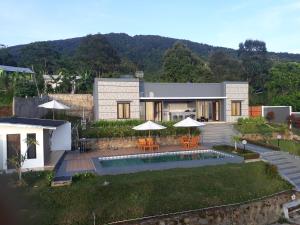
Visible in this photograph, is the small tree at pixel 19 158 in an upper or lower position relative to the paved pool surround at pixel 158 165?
upper

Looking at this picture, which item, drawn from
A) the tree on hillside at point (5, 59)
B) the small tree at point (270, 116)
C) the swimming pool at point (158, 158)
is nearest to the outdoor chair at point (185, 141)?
the swimming pool at point (158, 158)

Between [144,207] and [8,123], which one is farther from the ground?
[8,123]

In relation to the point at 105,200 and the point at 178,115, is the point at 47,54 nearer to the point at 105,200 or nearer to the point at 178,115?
the point at 178,115

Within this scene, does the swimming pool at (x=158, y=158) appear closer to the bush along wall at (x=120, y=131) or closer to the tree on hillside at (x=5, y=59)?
the bush along wall at (x=120, y=131)

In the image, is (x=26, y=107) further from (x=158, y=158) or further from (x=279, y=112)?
(x=279, y=112)

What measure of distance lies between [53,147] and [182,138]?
9.05m

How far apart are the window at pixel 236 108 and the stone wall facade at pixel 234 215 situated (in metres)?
18.2

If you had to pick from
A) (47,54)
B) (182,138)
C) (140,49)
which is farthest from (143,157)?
(140,49)

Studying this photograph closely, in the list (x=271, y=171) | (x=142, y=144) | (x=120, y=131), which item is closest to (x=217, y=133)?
(x=142, y=144)

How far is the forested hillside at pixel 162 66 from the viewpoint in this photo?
40.2 m

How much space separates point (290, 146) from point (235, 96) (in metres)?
9.96

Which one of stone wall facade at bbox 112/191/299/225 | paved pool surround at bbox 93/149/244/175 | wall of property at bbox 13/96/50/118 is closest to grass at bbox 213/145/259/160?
paved pool surround at bbox 93/149/244/175

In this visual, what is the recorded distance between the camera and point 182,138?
22938 millimetres

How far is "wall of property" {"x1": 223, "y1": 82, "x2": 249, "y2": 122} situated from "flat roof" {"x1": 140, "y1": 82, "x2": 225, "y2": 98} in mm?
626
